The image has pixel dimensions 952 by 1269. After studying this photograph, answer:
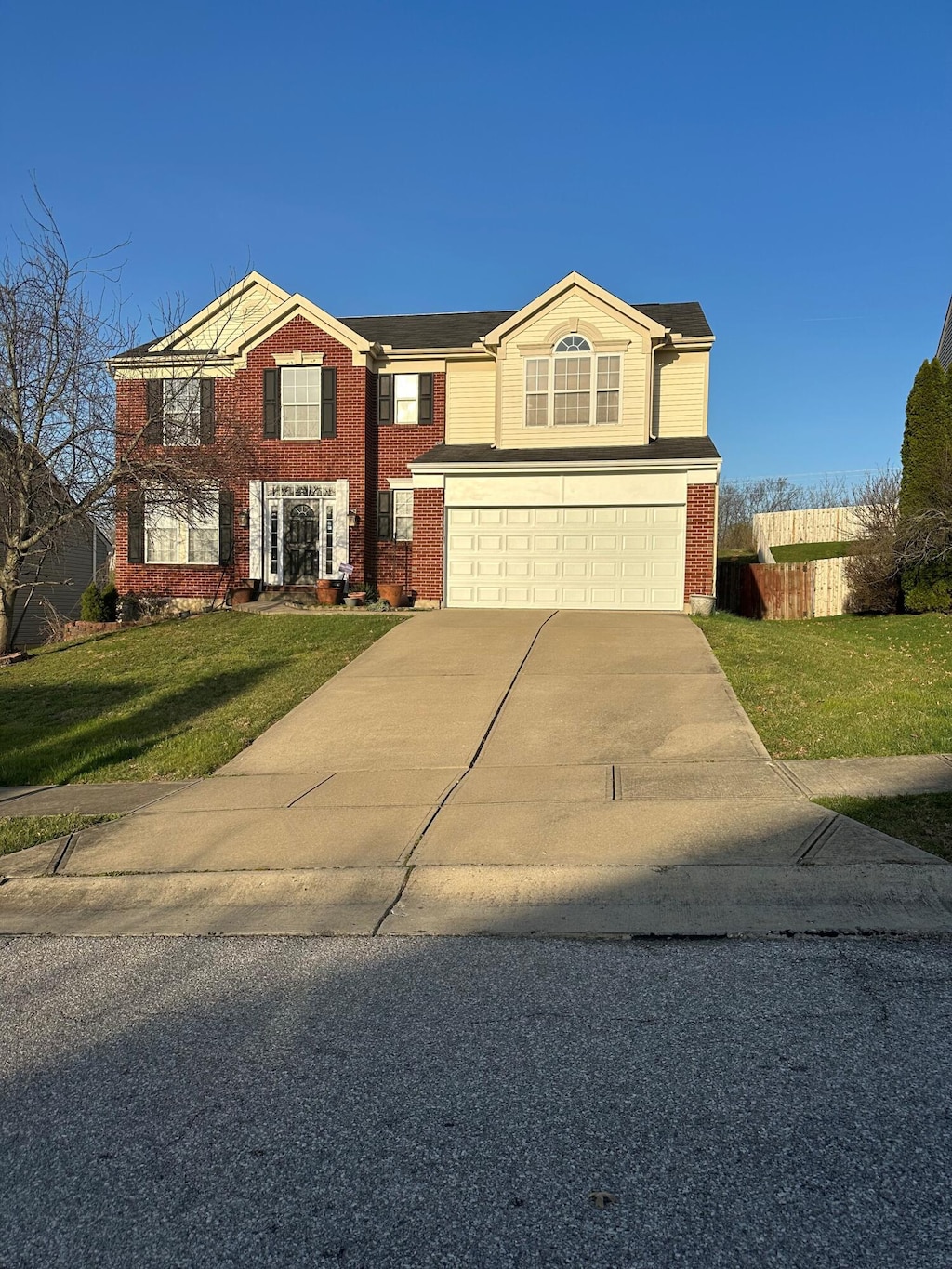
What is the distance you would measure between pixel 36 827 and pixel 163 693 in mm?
5571

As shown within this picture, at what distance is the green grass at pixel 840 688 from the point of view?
28.0ft

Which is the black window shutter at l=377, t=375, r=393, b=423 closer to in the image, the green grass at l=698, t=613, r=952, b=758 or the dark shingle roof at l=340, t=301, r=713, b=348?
the dark shingle roof at l=340, t=301, r=713, b=348

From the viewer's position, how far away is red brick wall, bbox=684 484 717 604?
739 inches

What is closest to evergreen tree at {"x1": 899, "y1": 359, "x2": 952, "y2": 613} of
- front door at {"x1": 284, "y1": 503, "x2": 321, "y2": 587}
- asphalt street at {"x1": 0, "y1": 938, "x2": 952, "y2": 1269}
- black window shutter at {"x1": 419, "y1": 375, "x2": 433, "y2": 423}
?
black window shutter at {"x1": 419, "y1": 375, "x2": 433, "y2": 423}

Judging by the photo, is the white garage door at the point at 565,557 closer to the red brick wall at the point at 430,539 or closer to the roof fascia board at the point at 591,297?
the red brick wall at the point at 430,539

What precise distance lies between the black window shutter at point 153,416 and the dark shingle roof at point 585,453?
5.20m

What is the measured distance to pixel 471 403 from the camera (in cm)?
2195

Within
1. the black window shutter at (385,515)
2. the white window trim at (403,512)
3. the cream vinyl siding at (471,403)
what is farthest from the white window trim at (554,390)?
the black window shutter at (385,515)

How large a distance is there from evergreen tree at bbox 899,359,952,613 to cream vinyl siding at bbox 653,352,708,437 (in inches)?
205

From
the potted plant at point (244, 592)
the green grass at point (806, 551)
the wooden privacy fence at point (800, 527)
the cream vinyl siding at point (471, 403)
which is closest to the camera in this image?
the potted plant at point (244, 592)

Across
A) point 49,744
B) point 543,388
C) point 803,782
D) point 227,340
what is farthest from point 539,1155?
point 227,340

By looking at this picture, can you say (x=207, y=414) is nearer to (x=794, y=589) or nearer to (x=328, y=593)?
(x=328, y=593)

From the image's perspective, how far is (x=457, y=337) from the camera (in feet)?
73.4

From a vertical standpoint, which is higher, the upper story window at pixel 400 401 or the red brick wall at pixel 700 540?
the upper story window at pixel 400 401
